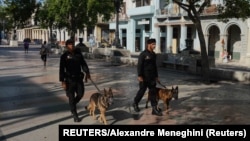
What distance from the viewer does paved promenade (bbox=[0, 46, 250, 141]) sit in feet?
28.0

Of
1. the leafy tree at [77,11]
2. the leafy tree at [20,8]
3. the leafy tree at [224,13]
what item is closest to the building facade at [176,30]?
the leafy tree at [77,11]

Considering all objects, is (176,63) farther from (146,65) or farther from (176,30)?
(176,30)

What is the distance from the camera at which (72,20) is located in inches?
1371

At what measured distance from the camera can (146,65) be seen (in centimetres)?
924

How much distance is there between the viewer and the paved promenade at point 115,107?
28.0ft

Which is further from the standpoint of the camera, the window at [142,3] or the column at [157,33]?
→ the window at [142,3]

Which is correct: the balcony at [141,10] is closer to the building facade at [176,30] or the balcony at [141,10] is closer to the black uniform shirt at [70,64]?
the building facade at [176,30]

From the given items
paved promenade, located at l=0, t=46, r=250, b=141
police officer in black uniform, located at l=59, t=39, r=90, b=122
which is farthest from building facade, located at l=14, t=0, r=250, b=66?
police officer in black uniform, located at l=59, t=39, r=90, b=122

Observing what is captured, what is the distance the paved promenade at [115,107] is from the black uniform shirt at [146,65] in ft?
3.06

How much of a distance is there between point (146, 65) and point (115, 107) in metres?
1.76

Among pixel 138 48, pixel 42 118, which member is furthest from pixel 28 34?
pixel 42 118

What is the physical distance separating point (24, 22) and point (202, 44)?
29471 millimetres

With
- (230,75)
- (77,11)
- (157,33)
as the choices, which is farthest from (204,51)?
(157,33)

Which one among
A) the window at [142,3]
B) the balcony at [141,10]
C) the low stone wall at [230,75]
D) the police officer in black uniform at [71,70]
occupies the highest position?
the window at [142,3]
